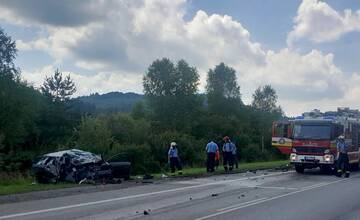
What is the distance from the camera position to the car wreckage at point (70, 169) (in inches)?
808

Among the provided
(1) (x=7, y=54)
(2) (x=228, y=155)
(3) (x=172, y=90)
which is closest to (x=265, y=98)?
(3) (x=172, y=90)

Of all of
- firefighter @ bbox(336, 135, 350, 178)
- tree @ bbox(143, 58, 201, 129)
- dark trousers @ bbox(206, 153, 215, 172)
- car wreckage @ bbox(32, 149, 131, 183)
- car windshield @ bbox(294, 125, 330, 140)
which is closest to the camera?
car wreckage @ bbox(32, 149, 131, 183)

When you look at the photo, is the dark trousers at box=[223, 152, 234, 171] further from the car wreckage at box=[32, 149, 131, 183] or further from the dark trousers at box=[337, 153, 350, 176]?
the car wreckage at box=[32, 149, 131, 183]

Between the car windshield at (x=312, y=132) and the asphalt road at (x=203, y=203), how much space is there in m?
6.49

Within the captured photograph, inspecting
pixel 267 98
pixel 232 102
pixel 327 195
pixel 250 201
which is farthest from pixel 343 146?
pixel 267 98

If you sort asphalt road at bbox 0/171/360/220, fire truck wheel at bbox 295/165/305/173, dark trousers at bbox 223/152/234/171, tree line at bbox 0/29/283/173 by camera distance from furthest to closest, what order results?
tree line at bbox 0/29/283/173 → dark trousers at bbox 223/152/234/171 → fire truck wheel at bbox 295/165/305/173 → asphalt road at bbox 0/171/360/220

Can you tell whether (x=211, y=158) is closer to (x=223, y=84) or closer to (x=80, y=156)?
(x=80, y=156)

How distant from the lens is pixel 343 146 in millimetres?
25781

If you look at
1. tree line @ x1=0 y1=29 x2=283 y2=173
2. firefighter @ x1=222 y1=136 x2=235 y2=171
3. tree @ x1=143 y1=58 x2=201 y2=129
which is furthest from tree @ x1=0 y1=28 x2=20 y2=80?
firefighter @ x1=222 y1=136 x2=235 y2=171

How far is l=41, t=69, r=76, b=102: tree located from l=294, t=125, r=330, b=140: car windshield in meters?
59.8

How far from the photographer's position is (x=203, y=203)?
571 inches

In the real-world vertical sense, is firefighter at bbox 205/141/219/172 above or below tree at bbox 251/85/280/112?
below

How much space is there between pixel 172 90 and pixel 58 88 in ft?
58.6

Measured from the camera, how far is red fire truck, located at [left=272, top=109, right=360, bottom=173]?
86.6ft
